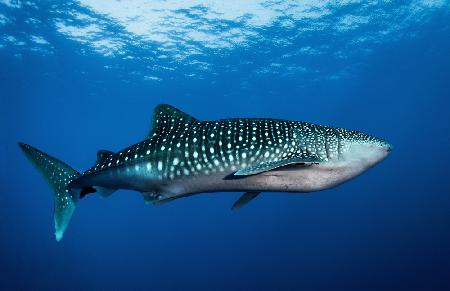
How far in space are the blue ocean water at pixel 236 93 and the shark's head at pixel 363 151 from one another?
21021mm

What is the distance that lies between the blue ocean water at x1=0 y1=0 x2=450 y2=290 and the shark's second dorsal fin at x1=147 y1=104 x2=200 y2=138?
2015 centimetres

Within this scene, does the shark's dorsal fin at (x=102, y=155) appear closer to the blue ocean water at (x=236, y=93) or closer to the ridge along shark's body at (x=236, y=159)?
the ridge along shark's body at (x=236, y=159)

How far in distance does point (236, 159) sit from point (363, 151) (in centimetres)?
174

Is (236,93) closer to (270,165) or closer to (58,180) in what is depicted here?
(58,180)

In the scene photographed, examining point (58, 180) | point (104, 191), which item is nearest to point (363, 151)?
point (104, 191)

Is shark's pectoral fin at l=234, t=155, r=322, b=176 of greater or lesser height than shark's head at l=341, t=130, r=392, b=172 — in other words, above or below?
below

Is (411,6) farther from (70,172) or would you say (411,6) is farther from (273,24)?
(70,172)

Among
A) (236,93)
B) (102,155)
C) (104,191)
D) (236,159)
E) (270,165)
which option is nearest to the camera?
(270,165)

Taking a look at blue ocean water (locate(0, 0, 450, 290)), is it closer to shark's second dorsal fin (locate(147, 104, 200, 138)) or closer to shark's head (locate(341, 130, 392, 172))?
shark's second dorsal fin (locate(147, 104, 200, 138))

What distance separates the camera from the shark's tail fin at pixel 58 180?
5305mm

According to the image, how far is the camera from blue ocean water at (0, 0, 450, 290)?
26.3 meters

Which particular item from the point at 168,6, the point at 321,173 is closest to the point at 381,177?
the point at 168,6

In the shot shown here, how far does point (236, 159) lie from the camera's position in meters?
4.64

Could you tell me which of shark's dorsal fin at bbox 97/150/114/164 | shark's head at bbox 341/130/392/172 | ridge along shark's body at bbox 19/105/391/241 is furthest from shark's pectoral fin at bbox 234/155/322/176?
shark's dorsal fin at bbox 97/150/114/164
